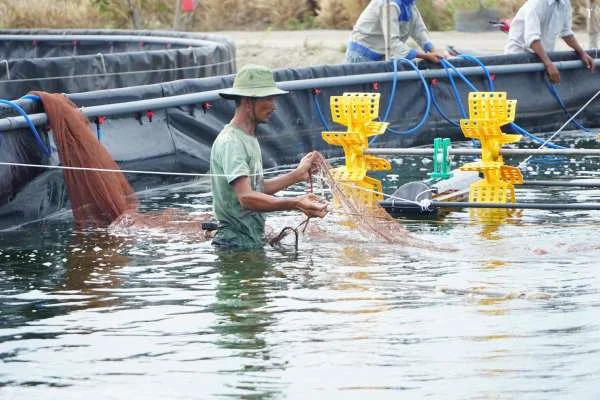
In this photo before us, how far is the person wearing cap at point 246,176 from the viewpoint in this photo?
10.1 metres

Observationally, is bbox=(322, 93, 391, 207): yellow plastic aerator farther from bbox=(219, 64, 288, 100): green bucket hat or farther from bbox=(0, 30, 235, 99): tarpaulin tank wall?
bbox=(0, 30, 235, 99): tarpaulin tank wall

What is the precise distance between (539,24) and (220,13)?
2094cm

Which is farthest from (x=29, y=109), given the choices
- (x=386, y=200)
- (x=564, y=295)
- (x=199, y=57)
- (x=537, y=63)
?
(x=537, y=63)

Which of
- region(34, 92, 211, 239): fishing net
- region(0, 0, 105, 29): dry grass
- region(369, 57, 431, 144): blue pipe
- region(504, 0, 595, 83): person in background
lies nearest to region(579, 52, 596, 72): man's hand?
region(504, 0, 595, 83): person in background

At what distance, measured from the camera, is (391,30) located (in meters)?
17.3

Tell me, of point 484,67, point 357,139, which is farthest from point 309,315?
point 484,67

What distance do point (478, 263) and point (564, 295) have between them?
4.17 ft

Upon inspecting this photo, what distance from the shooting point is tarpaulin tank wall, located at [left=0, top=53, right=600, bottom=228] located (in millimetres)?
12289

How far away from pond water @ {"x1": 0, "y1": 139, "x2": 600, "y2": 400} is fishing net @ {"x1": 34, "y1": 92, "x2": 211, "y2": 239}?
205 millimetres

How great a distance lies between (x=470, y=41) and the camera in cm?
2994

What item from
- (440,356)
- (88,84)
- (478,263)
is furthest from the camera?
(88,84)

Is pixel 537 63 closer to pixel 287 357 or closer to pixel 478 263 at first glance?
pixel 478 263

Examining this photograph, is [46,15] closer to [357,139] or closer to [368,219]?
[357,139]

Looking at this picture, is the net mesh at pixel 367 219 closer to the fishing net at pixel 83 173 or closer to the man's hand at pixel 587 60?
the fishing net at pixel 83 173
